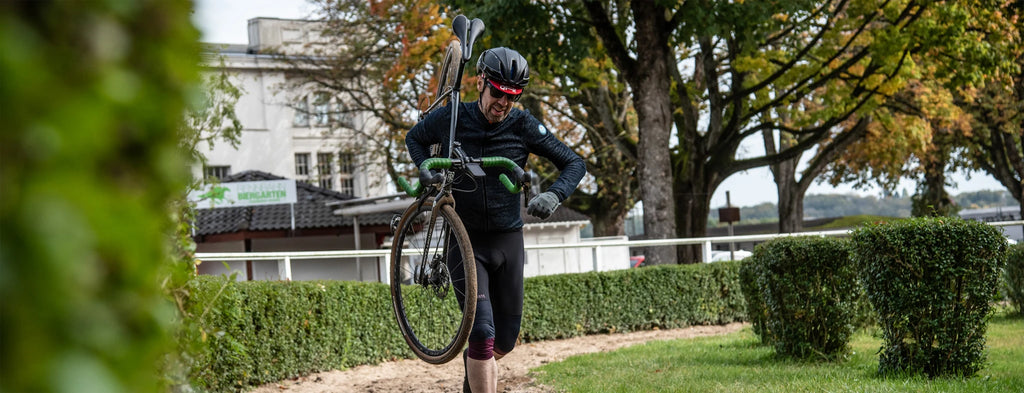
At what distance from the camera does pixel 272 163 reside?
41594 mm

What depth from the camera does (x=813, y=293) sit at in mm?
8305

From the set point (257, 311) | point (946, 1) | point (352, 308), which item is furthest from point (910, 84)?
point (257, 311)

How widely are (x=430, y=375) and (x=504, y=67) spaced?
5546mm

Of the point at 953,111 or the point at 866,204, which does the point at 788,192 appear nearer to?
the point at 953,111

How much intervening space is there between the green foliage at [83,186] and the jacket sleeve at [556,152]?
4277mm

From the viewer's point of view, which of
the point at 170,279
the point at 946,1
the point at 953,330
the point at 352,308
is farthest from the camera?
the point at 946,1

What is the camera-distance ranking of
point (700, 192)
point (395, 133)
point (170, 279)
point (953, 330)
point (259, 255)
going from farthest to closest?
point (395, 133) → point (700, 192) → point (259, 255) → point (953, 330) → point (170, 279)

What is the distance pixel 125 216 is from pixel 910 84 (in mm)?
26239

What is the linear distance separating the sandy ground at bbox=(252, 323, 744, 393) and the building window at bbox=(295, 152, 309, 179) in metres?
30.9

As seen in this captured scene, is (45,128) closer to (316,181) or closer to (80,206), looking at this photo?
(80,206)

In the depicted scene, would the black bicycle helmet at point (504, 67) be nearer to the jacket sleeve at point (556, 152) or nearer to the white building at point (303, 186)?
the jacket sleeve at point (556, 152)

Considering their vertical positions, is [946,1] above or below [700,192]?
above

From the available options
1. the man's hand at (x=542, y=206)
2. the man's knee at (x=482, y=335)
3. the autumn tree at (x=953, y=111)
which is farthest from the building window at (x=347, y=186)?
the man's hand at (x=542, y=206)

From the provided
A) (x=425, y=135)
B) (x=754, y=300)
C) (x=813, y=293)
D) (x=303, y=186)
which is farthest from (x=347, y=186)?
(x=425, y=135)
